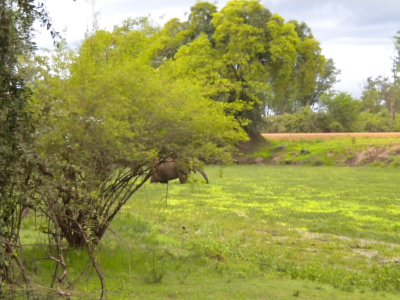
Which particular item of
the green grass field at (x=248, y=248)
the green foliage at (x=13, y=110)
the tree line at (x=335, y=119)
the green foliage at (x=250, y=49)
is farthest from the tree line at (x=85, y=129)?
the tree line at (x=335, y=119)

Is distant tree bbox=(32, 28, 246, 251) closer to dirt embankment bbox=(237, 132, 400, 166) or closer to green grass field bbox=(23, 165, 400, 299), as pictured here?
green grass field bbox=(23, 165, 400, 299)

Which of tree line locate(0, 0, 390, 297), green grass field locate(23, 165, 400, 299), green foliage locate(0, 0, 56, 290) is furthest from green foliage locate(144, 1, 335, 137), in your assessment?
green foliage locate(0, 0, 56, 290)

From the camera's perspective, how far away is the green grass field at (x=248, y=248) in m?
9.32

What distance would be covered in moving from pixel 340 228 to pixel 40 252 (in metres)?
8.12

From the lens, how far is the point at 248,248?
13.1 meters

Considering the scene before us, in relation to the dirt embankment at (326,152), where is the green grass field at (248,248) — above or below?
below

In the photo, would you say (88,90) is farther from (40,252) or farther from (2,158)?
(2,158)

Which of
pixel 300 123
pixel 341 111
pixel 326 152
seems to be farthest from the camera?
pixel 300 123

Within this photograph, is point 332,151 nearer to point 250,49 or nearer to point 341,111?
point 250,49

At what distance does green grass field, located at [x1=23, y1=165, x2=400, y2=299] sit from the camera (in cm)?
932

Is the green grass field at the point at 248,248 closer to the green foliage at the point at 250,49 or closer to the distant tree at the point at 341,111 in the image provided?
the green foliage at the point at 250,49

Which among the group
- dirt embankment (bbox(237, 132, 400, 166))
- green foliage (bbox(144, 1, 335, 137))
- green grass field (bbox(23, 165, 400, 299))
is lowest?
green grass field (bbox(23, 165, 400, 299))

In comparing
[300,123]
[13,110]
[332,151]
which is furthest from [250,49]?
[13,110]

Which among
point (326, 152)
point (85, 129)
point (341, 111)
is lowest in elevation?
point (326, 152)
